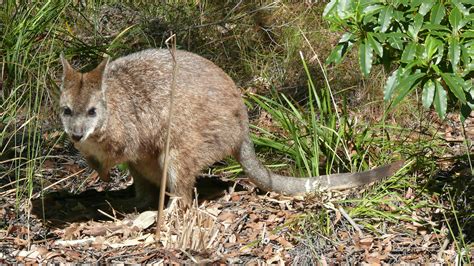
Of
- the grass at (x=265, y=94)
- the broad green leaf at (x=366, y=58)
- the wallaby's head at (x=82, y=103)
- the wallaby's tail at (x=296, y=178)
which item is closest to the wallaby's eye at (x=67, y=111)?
the wallaby's head at (x=82, y=103)

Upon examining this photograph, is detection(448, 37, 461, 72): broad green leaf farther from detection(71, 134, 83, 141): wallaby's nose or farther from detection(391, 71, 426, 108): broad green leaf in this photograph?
detection(71, 134, 83, 141): wallaby's nose

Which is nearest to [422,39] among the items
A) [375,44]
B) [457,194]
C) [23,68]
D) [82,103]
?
[375,44]

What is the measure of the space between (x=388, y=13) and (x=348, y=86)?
10.6 ft

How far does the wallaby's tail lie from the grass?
5.1 inches

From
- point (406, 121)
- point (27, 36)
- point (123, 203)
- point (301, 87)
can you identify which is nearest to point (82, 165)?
point (123, 203)

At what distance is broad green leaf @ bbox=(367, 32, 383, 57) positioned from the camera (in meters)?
4.52

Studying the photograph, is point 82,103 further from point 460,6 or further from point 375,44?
point 460,6

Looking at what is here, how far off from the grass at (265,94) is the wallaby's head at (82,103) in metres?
0.22

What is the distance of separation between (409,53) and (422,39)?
22cm

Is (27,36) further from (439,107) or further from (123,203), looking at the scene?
(439,107)

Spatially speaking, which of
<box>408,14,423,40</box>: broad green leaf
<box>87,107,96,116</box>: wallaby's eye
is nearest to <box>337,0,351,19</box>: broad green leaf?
<box>408,14,423,40</box>: broad green leaf

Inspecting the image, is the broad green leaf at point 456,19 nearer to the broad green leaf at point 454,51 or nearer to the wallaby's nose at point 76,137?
the broad green leaf at point 454,51

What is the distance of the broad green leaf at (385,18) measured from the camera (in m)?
4.43

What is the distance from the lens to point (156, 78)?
6027 mm
